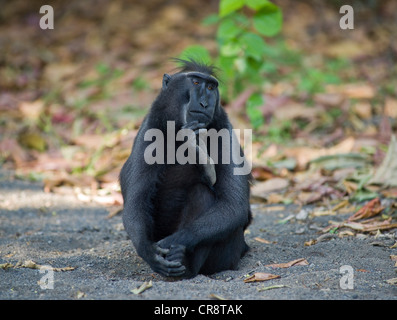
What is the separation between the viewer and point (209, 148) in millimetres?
4508

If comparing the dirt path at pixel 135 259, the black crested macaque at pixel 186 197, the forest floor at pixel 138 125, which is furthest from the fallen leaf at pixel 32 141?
the black crested macaque at pixel 186 197

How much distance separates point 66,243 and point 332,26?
31.4ft

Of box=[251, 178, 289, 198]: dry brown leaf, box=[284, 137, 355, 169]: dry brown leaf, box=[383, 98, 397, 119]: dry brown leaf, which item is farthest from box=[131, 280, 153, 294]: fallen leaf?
box=[383, 98, 397, 119]: dry brown leaf

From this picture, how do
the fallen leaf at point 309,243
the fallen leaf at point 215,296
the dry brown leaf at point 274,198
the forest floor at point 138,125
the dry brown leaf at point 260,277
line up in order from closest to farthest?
the fallen leaf at point 215,296, the dry brown leaf at point 260,277, the forest floor at point 138,125, the fallen leaf at point 309,243, the dry brown leaf at point 274,198

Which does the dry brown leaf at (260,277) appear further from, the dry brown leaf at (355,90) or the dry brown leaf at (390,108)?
the dry brown leaf at (355,90)

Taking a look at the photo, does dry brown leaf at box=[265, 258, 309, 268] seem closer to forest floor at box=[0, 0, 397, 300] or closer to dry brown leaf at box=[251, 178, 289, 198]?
forest floor at box=[0, 0, 397, 300]

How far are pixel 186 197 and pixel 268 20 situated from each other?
12.0ft

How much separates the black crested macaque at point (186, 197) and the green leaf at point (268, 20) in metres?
2.76

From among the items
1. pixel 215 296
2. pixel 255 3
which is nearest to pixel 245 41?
pixel 255 3

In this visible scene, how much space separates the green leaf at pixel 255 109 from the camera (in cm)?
791
